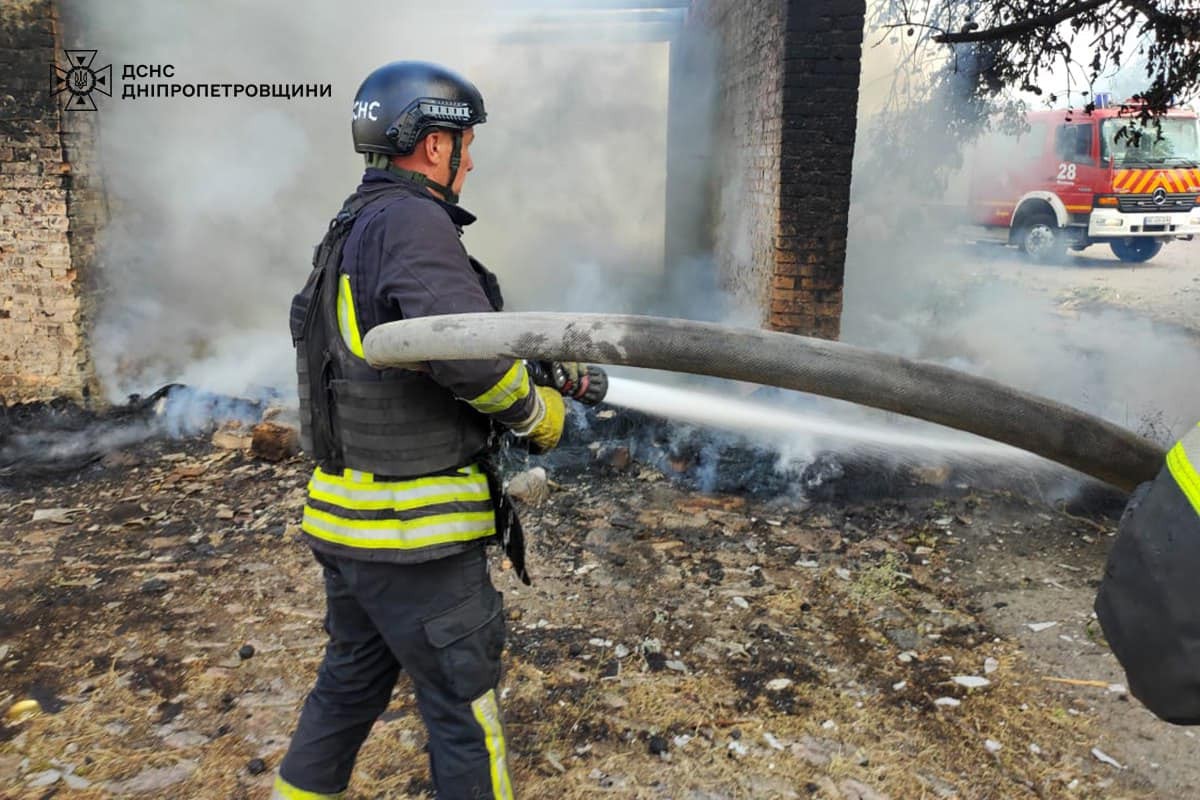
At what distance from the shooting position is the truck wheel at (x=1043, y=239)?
13806 millimetres

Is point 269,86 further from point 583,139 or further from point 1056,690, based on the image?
point 1056,690

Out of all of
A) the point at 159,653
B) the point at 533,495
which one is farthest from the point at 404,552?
the point at 533,495

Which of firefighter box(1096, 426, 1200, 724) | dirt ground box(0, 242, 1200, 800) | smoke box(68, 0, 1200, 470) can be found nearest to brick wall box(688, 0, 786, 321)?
smoke box(68, 0, 1200, 470)

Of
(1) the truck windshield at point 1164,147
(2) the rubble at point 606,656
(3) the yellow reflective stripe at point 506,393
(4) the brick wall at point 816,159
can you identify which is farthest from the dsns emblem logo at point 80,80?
(1) the truck windshield at point 1164,147

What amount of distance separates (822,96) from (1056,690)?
3.64m

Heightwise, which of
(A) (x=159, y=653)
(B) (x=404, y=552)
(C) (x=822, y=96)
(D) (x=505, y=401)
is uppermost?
(C) (x=822, y=96)

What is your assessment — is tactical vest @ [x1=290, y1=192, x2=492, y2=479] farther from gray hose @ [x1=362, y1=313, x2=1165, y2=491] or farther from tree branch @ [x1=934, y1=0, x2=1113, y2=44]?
tree branch @ [x1=934, y1=0, x2=1113, y2=44]

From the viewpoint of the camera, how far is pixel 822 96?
520cm

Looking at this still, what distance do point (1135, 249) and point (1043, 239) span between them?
1.61m

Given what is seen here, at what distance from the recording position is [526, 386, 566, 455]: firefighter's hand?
2102 millimetres

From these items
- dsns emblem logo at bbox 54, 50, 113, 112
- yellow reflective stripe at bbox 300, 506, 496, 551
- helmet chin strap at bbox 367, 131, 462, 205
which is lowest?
yellow reflective stripe at bbox 300, 506, 496, 551

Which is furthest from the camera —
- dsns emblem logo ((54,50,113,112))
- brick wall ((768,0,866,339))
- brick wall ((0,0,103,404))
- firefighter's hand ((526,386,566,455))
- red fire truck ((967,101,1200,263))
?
red fire truck ((967,101,1200,263))

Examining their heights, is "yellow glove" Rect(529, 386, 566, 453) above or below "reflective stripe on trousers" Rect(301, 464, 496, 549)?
above

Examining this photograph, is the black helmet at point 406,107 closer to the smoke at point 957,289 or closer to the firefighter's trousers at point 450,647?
the firefighter's trousers at point 450,647
